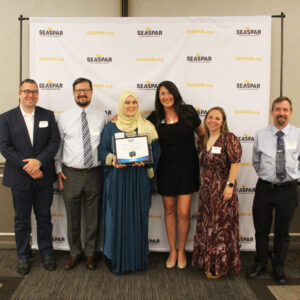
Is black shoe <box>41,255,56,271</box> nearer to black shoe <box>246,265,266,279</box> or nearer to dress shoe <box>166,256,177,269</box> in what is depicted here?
dress shoe <box>166,256,177,269</box>

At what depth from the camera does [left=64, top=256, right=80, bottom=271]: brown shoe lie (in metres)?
2.82

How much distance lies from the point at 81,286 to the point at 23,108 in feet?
5.61

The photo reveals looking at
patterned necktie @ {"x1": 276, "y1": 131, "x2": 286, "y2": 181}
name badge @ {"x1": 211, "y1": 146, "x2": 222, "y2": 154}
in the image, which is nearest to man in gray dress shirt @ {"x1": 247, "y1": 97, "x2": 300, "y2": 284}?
patterned necktie @ {"x1": 276, "y1": 131, "x2": 286, "y2": 181}

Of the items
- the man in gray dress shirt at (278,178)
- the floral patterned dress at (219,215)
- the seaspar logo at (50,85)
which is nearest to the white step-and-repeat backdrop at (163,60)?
the seaspar logo at (50,85)

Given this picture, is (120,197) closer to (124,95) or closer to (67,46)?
(124,95)

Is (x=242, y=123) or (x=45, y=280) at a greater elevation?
(x=242, y=123)

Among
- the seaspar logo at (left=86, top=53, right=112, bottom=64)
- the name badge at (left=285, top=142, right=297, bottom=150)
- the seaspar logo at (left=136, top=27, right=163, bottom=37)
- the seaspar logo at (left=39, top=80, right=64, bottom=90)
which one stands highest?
the seaspar logo at (left=136, top=27, right=163, bottom=37)

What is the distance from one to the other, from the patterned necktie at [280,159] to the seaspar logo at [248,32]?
3.98 ft

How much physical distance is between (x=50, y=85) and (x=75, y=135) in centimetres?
77

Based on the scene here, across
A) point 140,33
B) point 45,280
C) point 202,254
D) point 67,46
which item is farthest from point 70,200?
point 140,33

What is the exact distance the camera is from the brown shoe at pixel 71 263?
2.82m

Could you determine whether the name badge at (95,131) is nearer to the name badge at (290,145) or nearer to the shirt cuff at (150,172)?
the shirt cuff at (150,172)

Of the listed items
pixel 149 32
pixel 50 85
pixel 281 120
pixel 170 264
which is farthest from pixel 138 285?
pixel 149 32

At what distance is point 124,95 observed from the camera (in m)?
2.65
